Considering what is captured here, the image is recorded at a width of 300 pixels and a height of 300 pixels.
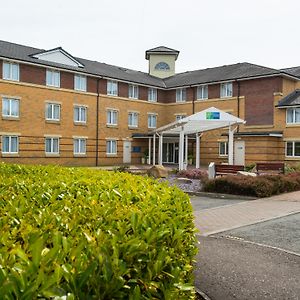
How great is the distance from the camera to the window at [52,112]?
1342 inches

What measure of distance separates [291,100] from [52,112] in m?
20.8

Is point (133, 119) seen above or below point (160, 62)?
below

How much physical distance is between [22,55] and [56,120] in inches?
237

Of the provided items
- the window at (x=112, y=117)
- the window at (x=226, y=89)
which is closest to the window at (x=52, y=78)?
the window at (x=112, y=117)

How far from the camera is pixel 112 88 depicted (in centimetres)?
3903

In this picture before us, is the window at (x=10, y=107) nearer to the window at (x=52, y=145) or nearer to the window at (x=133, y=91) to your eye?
the window at (x=52, y=145)

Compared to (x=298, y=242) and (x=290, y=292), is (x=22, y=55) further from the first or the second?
(x=290, y=292)

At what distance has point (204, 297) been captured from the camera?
4.68 m

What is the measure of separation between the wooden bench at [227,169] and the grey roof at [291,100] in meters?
16.1

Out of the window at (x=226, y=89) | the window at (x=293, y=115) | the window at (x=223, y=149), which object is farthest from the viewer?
the window at (x=226, y=89)

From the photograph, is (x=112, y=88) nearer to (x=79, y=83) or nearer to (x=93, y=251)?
(x=79, y=83)

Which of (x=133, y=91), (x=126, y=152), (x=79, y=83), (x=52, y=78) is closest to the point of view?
(x=52, y=78)

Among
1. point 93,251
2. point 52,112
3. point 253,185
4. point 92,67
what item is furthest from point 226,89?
point 93,251

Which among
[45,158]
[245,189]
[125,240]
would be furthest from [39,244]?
[45,158]
